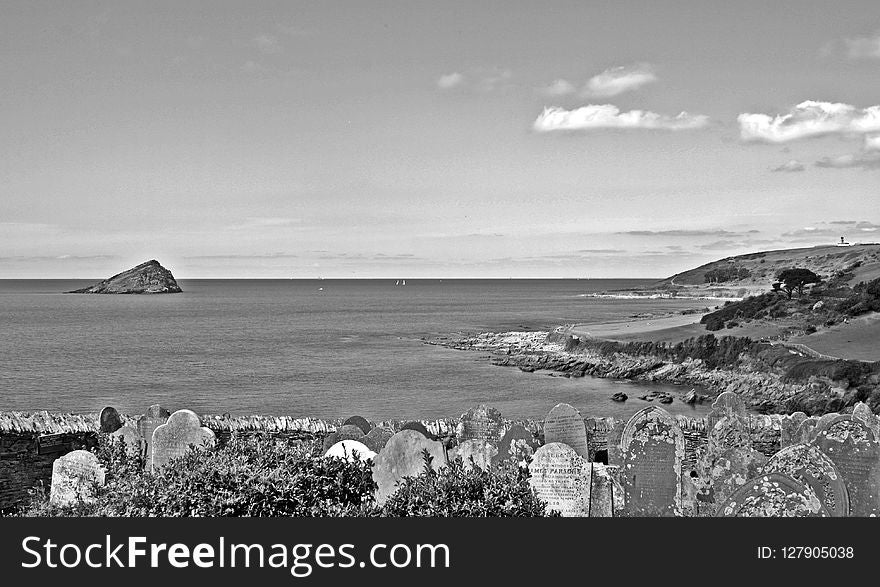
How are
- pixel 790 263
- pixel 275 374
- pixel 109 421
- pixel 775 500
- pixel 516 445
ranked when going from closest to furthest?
pixel 775 500
pixel 516 445
pixel 109 421
pixel 275 374
pixel 790 263

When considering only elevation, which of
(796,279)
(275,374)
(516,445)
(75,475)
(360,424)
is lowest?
(275,374)

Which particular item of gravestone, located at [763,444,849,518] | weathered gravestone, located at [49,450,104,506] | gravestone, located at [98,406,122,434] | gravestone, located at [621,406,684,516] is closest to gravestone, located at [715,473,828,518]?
gravestone, located at [763,444,849,518]

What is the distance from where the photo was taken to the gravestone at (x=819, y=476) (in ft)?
24.7

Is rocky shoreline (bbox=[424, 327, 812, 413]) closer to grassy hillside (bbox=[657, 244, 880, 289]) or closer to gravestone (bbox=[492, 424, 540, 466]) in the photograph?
gravestone (bbox=[492, 424, 540, 466])

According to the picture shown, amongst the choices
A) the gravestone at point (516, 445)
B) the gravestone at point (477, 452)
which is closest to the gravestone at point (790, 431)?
the gravestone at point (516, 445)

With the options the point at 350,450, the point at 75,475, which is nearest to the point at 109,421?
the point at 75,475

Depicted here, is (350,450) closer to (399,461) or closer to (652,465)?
(399,461)

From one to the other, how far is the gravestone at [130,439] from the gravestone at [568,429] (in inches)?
235

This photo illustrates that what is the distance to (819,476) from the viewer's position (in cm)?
753

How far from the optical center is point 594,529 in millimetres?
6254

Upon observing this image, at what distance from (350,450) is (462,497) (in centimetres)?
299

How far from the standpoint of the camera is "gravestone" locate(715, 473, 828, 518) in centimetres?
700

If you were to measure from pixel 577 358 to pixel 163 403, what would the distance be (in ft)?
90.0

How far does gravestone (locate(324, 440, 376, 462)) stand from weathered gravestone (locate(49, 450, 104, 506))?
9.80ft
